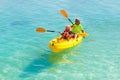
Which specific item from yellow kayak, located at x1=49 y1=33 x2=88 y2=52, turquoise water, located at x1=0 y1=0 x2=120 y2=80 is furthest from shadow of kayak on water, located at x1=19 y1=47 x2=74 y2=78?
yellow kayak, located at x1=49 y1=33 x2=88 y2=52

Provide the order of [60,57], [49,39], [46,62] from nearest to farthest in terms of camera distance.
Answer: [46,62] → [60,57] → [49,39]

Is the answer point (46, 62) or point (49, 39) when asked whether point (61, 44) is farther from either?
point (49, 39)

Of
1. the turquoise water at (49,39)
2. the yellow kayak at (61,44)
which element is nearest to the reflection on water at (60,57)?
the turquoise water at (49,39)

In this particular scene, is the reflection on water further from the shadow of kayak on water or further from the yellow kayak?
the yellow kayak

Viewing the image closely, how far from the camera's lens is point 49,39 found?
46.0 ft

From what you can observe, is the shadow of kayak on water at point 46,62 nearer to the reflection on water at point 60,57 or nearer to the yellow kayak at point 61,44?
the reflection on water at point 60,57

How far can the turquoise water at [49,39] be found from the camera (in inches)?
425

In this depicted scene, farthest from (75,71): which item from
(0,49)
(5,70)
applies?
(0,49)

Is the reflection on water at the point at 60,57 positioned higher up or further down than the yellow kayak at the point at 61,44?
further down

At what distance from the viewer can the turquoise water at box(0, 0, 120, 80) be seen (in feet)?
35.4

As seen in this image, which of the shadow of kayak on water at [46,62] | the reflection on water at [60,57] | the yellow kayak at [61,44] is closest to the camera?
the shadow of kayak on water at [46,62]

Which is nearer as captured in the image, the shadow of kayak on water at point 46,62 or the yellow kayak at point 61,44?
the shadow of kayak on water at point 46,62

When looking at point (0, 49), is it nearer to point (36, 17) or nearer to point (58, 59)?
point (58, 59)

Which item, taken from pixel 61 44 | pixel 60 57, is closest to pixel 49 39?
pixel 60 57
